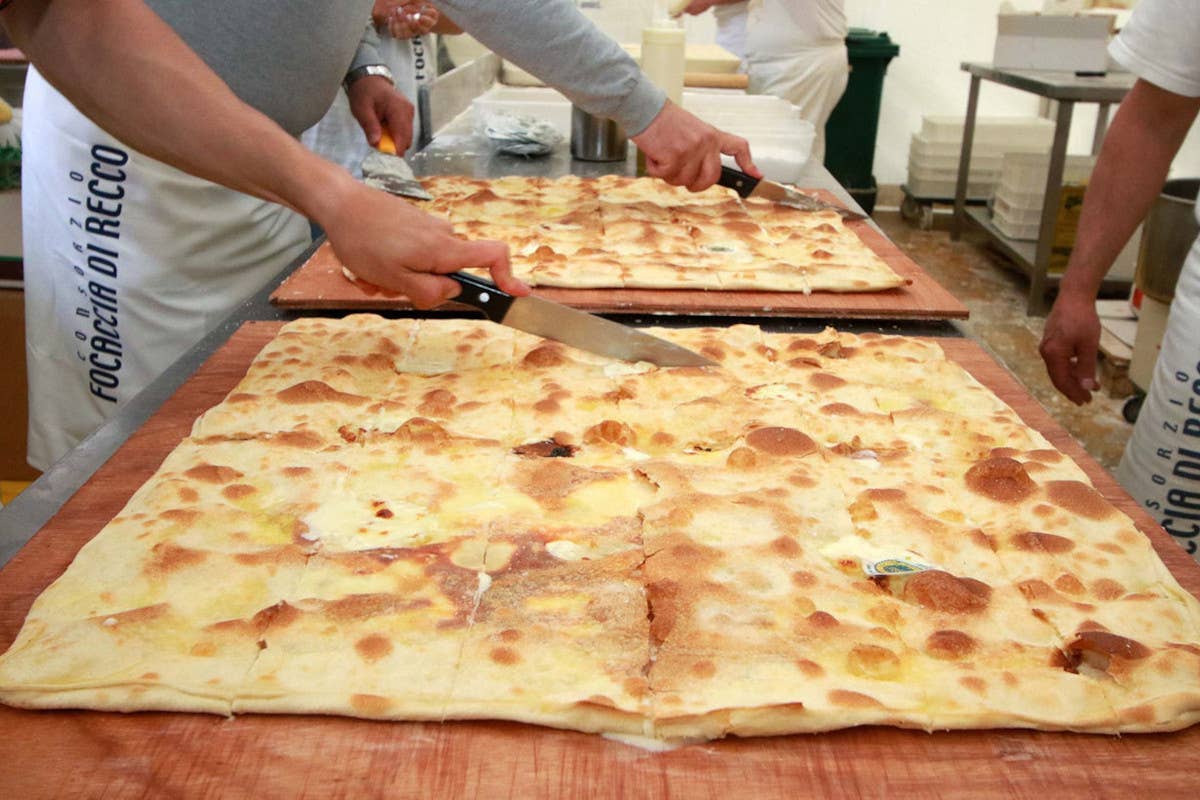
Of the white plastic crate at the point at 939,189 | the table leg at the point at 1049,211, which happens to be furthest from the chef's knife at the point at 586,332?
the white plastic crate at the point at 939,189

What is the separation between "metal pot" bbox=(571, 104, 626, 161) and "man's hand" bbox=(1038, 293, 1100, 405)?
1.84 metres

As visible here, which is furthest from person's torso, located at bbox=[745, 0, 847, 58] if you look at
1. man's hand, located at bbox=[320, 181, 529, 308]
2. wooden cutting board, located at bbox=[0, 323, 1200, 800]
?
wooden cutting board, located at bbox=[0, 323, 1200, 800]

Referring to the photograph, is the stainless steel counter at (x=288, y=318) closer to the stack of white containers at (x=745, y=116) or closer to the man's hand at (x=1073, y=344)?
the stack of white containers at (x=745, y=116)

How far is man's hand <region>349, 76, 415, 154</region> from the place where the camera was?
11.0ft

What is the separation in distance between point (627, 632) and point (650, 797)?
9.2 inches

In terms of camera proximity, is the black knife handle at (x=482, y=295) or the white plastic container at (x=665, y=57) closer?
the black knife handle at (x=482, y=295)

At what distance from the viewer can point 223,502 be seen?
1.47 m

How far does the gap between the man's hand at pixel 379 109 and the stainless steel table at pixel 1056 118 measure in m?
4.30

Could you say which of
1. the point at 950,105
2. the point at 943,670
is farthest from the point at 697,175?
the point at 950,105

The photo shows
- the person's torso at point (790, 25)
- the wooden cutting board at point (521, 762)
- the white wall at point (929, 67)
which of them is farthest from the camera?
the white wall at point (929, 67)

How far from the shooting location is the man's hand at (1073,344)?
2.57 meters

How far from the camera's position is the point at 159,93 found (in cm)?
167

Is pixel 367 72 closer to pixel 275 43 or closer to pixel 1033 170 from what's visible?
pixel 275 43

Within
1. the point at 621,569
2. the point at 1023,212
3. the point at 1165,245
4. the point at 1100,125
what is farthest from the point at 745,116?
the point at 1100,125
